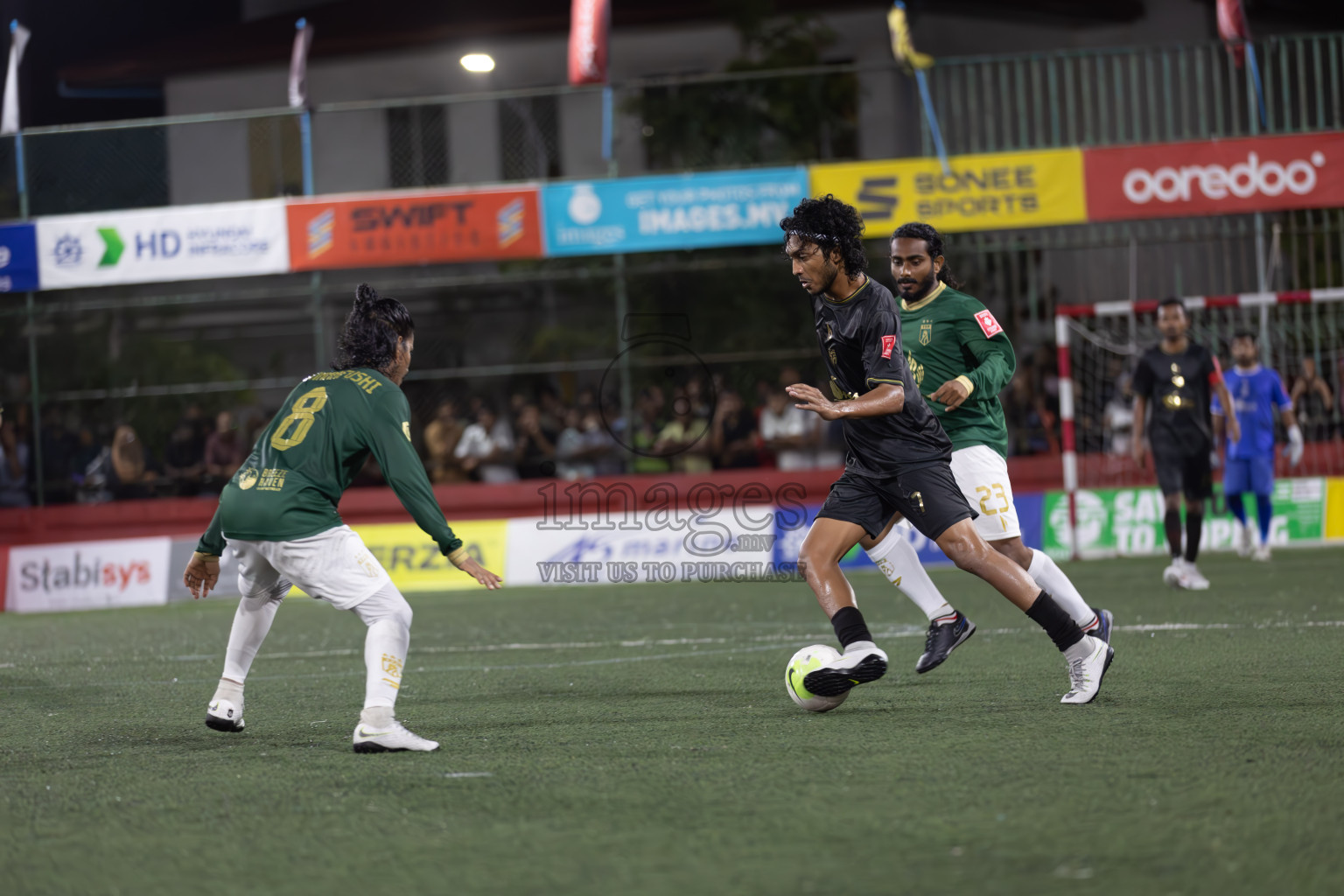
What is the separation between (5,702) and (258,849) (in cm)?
421

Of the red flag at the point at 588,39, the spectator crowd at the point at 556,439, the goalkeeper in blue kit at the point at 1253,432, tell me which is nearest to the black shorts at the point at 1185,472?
the goalkeeper in blue kit at the point at 1253,432

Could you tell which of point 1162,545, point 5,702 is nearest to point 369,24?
point 1162,545

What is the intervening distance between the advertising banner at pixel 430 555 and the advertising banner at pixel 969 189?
580 cm

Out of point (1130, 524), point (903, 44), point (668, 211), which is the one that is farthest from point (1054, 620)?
point (903, 44)

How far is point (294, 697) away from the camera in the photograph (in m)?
7.04

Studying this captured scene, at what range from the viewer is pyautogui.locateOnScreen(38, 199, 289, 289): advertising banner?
57.2ft

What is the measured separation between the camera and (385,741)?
17.0ft

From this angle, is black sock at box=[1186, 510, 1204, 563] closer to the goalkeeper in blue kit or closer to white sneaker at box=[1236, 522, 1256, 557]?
the goalkeeper in blue kit

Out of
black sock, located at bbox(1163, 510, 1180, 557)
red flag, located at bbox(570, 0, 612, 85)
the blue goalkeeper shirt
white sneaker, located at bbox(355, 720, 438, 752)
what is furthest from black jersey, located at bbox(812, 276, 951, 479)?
red flag, located at bbox(570, 0, 612, 85)

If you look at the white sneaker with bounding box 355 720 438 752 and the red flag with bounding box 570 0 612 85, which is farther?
the red flag with bounding box 570 0 612 85

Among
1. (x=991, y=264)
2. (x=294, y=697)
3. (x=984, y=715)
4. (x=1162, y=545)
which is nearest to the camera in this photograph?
(x=984, y=715)

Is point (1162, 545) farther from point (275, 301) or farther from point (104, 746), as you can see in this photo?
point (275, 301)

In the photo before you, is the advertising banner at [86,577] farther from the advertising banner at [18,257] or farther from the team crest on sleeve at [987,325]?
the team crest on sleeve at [987,325]

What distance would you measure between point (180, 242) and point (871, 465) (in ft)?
45.1
